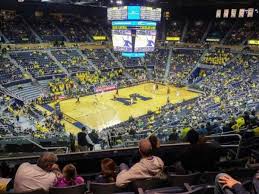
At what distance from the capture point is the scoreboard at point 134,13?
27.5 m

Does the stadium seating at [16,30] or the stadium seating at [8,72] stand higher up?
the stadium seating at [16,30]

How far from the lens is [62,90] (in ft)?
108

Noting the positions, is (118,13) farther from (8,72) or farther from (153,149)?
(153,149)

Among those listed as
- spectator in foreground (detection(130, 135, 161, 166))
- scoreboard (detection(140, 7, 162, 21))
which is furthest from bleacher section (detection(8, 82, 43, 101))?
spectator in foreground (detection(130, 135, 161, 166))

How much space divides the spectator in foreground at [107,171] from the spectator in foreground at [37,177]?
74 centimetres

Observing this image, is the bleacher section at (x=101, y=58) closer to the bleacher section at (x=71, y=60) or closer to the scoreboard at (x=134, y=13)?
the bleacher section at (x=71, y=60)

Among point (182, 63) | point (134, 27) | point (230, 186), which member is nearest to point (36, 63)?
point (134, 27)

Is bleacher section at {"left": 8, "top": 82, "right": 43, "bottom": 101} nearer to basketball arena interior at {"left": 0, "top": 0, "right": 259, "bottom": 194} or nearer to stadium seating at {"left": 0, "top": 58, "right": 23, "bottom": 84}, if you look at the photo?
basketball arena interior at {"left": 0, "top": 0, "right": 259, "bottom": 194}

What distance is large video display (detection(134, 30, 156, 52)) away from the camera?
95.3 ft

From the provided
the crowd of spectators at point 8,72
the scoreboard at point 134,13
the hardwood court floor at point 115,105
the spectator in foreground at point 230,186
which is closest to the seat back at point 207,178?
the spectator in foreground at point 230,186

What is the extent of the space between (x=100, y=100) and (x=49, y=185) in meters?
26.9

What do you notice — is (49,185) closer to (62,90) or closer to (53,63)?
(62,90)

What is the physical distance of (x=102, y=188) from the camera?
4238 mm

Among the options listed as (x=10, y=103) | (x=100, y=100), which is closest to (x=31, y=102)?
(x=10, y=103)
